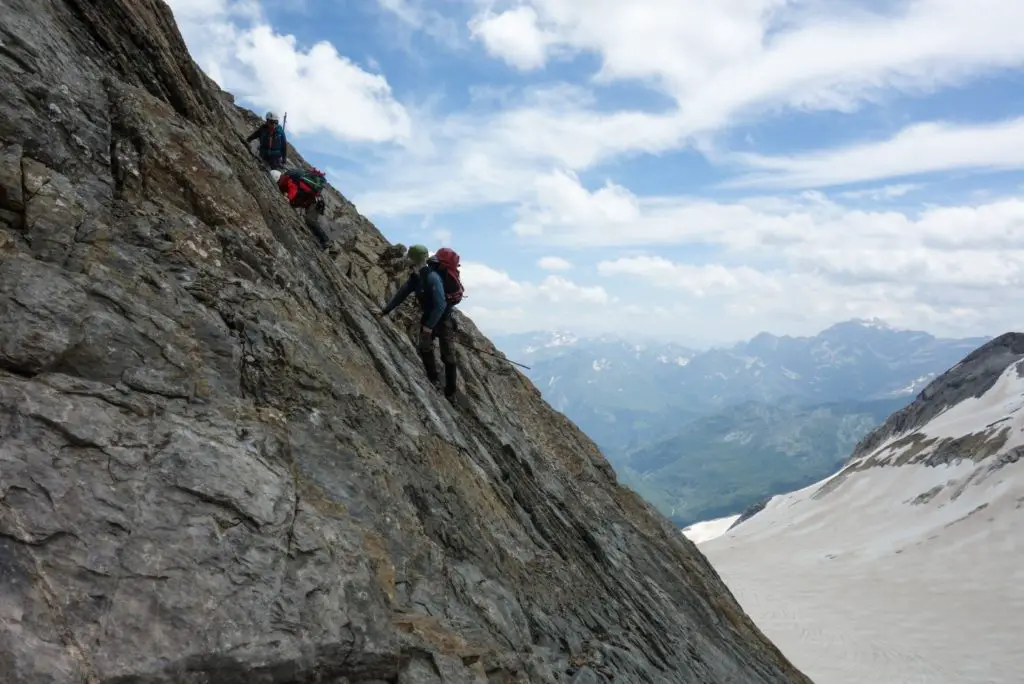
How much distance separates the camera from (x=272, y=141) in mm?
20453

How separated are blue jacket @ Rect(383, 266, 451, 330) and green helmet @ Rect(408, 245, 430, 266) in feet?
3.79

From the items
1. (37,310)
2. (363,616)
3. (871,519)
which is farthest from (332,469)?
(871,519)

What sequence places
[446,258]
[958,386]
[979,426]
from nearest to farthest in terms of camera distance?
[446,258] → [979,426] → [958,386]

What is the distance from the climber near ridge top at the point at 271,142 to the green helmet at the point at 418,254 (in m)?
Result: 7.18

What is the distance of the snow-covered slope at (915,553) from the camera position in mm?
47875

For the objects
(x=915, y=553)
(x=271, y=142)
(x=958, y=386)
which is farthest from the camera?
(x=958, y=386)

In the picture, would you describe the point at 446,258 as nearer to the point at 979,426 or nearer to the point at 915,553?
the point at 915,553

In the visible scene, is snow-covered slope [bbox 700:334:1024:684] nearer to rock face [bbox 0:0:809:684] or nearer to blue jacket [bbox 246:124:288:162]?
rock face [bbox 0:0:809:684]

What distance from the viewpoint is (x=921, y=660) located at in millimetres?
45531

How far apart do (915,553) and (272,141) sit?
282 feet

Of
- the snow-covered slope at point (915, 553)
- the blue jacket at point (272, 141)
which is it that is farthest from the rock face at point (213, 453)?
the snow-covered slope at point (915, 553)

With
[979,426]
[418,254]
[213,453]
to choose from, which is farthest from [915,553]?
[213,453]

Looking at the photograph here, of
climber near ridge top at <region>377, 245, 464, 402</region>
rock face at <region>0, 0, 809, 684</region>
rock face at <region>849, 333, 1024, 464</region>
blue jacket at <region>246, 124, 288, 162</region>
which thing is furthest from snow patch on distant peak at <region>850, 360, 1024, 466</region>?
blue jacket at <region>246, 124, 288, 162</region>

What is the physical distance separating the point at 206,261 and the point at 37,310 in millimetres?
3268
